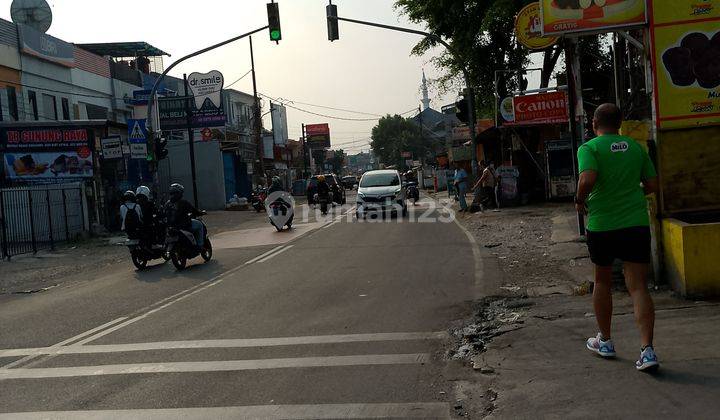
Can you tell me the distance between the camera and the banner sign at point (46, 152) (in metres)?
26.6

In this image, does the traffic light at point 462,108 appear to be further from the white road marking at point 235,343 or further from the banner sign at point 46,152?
the white road marking at point 235,343

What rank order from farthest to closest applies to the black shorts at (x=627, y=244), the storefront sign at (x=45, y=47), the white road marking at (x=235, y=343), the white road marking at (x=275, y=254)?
the storefront sign at (x=45, y=47) → the white road marking at (x=275, y=254) → the white road marking at (x=235, y=343) → the black shorts at (x=627, y=244)

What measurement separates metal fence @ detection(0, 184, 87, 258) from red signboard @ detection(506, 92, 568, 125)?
45.9 feet

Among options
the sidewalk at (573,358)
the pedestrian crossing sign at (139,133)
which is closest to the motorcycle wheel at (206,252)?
the sidewalk at (573,358)

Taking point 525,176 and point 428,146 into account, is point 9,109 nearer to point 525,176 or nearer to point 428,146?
point 525,176

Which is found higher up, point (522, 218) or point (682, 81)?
point (682, 81)

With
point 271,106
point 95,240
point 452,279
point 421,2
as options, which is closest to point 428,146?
point 271,106

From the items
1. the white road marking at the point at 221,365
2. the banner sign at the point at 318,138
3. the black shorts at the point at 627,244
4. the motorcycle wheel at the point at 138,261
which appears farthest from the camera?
the banner sign at the point at 318,138

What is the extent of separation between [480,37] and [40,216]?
1749 centimetres

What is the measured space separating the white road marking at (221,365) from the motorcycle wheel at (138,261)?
8.95 metres

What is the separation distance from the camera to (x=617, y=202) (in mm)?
5711

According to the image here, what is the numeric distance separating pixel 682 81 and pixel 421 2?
23228 millimetres

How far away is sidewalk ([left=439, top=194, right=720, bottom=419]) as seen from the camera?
4980 millimetres

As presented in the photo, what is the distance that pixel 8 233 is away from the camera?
2286cm
